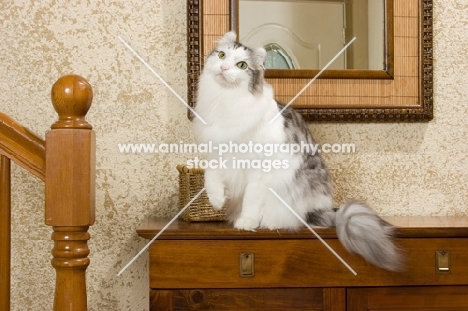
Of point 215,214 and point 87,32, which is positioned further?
point 87,32

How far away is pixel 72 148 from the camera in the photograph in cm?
89

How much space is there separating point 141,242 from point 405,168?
924 mm

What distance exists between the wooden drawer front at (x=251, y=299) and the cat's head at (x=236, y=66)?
0.53m

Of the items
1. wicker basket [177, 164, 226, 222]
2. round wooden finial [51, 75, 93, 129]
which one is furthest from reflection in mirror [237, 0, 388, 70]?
round wooden finial [51, 75, 93, 129]

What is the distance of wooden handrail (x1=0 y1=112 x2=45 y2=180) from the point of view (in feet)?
2.99

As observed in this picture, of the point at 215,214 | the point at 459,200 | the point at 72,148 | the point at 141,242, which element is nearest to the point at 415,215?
the point at 459,200

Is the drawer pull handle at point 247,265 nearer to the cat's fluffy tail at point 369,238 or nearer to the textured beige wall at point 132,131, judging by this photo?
the cat's fluffy tail at point 369,238

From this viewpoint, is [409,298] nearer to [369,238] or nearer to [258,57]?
[369,238]

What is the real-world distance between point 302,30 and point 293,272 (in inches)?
Answer: 31.0

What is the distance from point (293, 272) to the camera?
1326 mm

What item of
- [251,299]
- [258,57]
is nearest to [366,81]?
[258,57]

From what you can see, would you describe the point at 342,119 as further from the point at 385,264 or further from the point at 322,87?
the point at 385,264

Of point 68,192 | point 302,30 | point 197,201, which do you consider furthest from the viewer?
point 302,30

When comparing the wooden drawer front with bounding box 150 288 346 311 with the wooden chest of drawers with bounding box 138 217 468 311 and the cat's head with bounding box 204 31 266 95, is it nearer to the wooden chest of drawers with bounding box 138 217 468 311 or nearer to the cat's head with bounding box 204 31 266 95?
the wooden chest of drawers with bounding box 138 217 468 311
